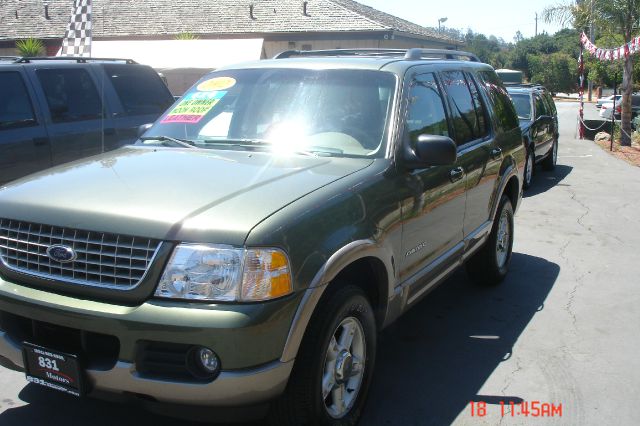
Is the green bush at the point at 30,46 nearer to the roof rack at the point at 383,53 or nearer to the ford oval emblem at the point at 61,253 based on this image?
the roof rack at the point at 383,53

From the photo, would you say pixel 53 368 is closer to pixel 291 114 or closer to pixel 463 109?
pixel 291 114

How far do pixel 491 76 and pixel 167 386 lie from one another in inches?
176

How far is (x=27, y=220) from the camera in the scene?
3002mm

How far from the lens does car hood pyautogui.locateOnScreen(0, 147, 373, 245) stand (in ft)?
9.04

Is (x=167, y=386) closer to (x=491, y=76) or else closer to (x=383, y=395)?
(x=383, y=395)

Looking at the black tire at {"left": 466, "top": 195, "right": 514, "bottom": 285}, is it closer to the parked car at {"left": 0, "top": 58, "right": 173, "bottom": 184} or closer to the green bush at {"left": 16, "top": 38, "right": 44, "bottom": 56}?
the parked car at {"left": 0, "top": 58, "right": 173, "bottom": 184}

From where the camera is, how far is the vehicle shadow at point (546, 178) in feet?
37.3

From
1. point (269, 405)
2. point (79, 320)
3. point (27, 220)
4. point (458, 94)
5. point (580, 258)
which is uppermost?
point (458, 94)

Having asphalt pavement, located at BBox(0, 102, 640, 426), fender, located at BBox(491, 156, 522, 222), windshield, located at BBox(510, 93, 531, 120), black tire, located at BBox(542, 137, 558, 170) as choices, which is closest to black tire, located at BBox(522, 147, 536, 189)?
windshield, located at BBox(510, 93, 531, 120)

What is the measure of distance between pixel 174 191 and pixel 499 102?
3776mm

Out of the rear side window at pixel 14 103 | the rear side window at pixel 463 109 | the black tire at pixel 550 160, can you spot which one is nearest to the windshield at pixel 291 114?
the rear side window at pixel 463 109

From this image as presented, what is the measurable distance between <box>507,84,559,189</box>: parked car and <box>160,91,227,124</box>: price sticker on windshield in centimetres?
763

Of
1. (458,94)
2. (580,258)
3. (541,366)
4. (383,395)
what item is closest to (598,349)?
(541,366)

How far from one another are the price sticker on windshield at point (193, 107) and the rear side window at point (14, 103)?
249 cm
